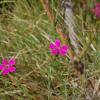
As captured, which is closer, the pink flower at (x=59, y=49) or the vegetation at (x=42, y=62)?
the pink flower at (x=59, y=49)

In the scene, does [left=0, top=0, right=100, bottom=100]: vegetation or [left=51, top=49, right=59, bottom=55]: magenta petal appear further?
[left=0, top=0, right=100, bottom=100]: vegetation

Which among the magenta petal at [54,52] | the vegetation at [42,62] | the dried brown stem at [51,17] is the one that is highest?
the dried brown stem at [51,17]

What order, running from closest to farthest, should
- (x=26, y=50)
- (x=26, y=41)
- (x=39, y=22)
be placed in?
(x=26, y=50)
(x=26, y=41)
(x=39, y=22)

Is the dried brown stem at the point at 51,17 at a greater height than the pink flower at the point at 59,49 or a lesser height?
greater

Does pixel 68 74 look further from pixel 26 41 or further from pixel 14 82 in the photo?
pixel 26 41

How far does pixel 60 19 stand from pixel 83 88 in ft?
1.20

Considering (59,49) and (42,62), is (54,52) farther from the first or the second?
(42,62)

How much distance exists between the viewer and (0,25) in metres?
2.69

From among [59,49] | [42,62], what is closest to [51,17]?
[59,49]

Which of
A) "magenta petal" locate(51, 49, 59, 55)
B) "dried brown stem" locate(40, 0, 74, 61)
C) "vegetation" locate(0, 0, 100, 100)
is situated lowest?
"vegetation" locate(0, 0, 100, 100)

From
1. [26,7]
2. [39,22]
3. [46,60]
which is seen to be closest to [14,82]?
[46,60]

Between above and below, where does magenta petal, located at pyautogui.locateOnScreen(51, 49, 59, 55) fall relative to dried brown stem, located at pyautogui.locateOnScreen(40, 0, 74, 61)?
below

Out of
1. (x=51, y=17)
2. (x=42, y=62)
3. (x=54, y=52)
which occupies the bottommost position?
(x=42, y=62)

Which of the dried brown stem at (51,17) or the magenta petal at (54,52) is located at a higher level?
the dried brown stem at (51,17)
